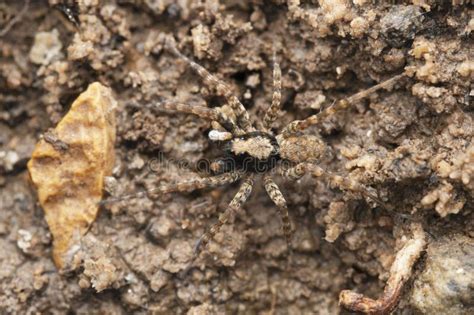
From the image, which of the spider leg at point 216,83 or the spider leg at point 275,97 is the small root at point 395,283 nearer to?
the spider leg at point 275,97

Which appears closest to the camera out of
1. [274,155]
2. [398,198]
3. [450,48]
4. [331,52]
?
[450,48]

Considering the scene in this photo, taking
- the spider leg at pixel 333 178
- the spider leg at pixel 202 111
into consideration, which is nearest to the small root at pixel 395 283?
the spider leg at pixel 333 178

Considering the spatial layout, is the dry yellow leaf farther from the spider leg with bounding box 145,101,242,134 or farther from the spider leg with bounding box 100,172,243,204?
the spider leg with bounding box 145,101,242,134

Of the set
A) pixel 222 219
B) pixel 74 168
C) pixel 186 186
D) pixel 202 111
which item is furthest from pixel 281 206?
pixel 74 168

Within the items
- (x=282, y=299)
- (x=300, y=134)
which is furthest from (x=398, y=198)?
(x=282, y=299)

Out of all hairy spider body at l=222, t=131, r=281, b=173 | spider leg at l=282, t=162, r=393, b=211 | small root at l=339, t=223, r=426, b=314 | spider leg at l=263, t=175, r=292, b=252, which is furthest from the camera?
hairy spider body at l=222, t=131, r=281, b=173

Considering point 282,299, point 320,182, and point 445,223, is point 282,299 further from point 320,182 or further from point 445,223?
point 445,223

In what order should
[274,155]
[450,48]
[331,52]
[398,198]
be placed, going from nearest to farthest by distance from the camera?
[450,48], [398,198], [331,52], [274,155]

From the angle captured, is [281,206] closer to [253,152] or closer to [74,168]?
[253,152]

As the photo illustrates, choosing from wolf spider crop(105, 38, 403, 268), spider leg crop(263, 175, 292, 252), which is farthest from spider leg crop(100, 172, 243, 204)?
spider leg crop(263, 175, 292, 252)
